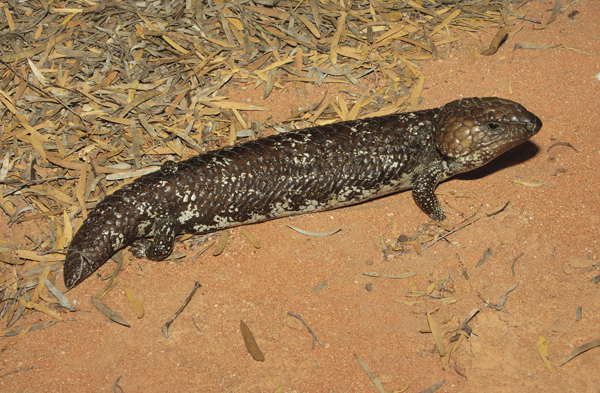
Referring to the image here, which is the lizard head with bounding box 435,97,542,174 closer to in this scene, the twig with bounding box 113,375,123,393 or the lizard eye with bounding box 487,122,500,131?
the lizard eye with bounding box 487,122,500,131

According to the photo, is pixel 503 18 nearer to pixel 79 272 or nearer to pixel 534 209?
→ pixel 534 209

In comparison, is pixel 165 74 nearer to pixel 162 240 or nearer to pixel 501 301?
pixel 162 240

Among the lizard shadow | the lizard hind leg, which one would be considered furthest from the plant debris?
the lizard shadow

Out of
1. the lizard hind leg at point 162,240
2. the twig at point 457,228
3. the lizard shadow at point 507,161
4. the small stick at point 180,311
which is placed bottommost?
the small stick at point 180,311

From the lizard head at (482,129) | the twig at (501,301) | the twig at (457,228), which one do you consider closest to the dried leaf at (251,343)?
the twig at (457,228)

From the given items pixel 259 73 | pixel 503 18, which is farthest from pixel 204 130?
pixel 503 18

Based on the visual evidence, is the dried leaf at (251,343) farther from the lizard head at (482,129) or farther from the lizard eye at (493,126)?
the lizard eye at (493,126)
